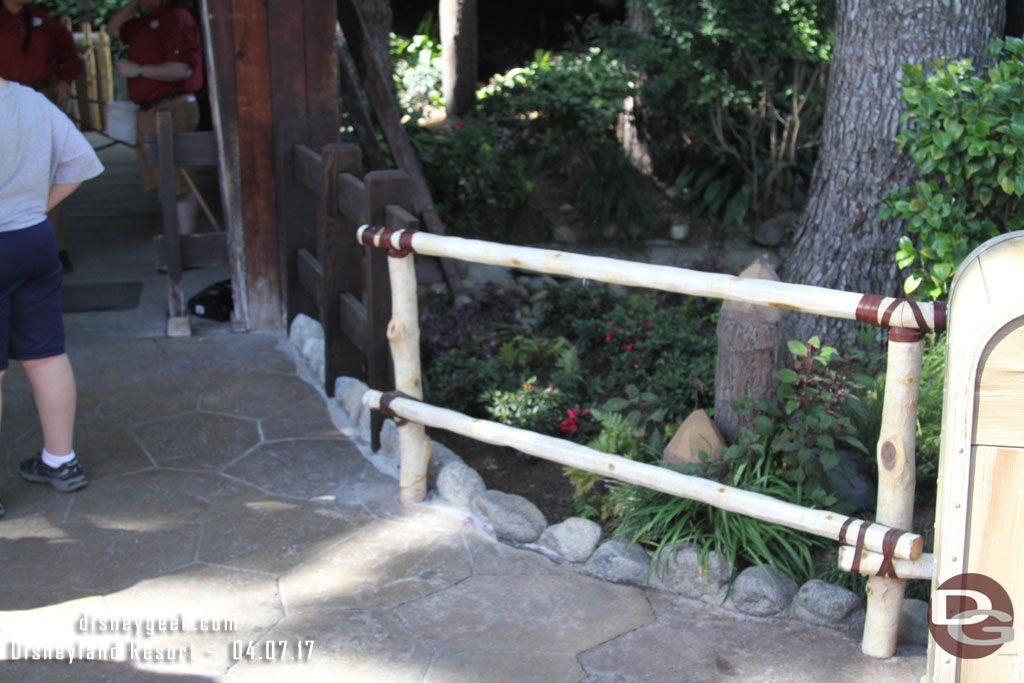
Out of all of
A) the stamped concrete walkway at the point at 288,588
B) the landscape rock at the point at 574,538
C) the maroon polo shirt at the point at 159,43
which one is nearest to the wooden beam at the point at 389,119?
the maroon polo shirt at the point at 159,43

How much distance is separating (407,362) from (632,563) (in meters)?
1.16

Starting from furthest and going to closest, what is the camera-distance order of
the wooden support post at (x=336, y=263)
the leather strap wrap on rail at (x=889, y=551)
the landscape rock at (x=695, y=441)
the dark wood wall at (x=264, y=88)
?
1. the dark wood wall at (x=264, y=88)
2. the wooden support post at (x=336, y=263)
3. the landscape rock at (x=695, y=441)
4. the leather strap wrap on rail at (x=889, y=551)

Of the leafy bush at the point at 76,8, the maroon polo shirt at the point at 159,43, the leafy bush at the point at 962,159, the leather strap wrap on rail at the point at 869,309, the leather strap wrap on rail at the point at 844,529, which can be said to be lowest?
the leather strap wrap on rail at the point at 844,529

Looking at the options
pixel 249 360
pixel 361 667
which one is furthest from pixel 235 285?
pixel 361 667

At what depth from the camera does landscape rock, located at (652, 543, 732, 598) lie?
3.45m

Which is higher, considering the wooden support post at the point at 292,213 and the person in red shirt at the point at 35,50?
the person in red shirt at the point at 35,50

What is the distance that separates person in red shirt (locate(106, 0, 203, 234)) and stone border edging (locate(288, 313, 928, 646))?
3.65 metres

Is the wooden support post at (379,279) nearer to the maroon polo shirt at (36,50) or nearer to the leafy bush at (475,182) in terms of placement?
the maroon polo shirt at (36,50)

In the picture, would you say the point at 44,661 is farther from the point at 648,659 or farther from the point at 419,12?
the point at 419,12

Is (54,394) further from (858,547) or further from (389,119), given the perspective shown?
(389,119)

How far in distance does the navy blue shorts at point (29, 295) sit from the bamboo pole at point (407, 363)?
1.26m

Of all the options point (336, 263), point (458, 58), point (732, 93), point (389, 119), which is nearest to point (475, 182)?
point (389, 119)

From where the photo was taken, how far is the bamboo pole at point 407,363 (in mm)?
3859

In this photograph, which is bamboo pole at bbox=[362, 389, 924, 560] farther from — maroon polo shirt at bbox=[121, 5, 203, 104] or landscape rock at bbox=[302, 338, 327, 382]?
maroon polo shirt at bbox=[121, 5, 203, 104]
